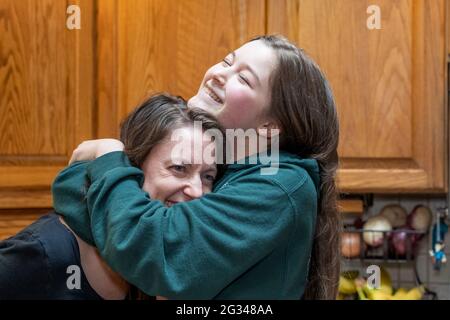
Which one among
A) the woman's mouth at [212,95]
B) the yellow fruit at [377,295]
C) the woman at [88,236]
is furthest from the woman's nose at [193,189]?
the yellow fruit at [377,295]

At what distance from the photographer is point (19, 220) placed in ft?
4.17

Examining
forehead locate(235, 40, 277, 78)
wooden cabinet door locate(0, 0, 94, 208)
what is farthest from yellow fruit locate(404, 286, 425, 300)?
forehead locate(235, 40, 277, 78)

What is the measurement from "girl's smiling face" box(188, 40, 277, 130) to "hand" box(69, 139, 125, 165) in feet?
0.34

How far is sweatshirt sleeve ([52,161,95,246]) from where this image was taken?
70 centimetres

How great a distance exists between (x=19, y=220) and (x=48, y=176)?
0.35 ft

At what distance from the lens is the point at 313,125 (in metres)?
0.74

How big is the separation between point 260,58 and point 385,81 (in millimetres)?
666

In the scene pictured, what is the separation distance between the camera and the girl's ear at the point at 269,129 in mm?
744

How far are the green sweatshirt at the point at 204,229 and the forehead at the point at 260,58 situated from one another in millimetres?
105

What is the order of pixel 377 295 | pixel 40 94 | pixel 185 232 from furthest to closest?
1. pixel 377 295
2. pixel 40 94
3. pixel 185 232
